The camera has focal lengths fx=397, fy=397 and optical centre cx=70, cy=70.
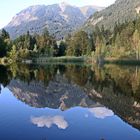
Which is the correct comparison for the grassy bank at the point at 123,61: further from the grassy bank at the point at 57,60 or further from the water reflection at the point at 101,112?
the water reflection at the point at 101,112

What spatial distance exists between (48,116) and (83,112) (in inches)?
140

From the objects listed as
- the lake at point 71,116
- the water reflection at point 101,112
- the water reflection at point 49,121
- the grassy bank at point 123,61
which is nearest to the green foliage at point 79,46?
the grassy bank at point 123,61

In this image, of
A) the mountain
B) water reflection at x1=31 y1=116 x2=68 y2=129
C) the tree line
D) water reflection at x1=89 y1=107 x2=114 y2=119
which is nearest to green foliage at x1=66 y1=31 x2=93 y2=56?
the tree line

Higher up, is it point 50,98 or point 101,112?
point 101,112

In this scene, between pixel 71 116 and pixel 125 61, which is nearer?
pixel 71 116

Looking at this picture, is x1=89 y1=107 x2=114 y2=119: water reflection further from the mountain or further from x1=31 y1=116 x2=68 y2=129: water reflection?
x1=31 y1=116 x2=68 y2=129: water reflection

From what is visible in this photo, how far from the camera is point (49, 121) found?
83.9 ft

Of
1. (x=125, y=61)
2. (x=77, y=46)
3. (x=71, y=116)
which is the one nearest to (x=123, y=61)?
(x=125, y=61)

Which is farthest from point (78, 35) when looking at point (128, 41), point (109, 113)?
point (109, 113)

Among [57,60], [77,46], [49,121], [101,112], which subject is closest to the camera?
[49,121]

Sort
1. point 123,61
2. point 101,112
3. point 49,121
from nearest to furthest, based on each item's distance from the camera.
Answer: point 49,121
point 101,112
point 123,61

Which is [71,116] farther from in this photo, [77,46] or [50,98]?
[77,46]

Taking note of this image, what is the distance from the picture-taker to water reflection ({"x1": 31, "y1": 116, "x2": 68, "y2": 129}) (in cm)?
2386

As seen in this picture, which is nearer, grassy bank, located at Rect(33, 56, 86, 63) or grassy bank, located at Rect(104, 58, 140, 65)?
grassy bank, located at Rect(104, 58, 140, 65)
